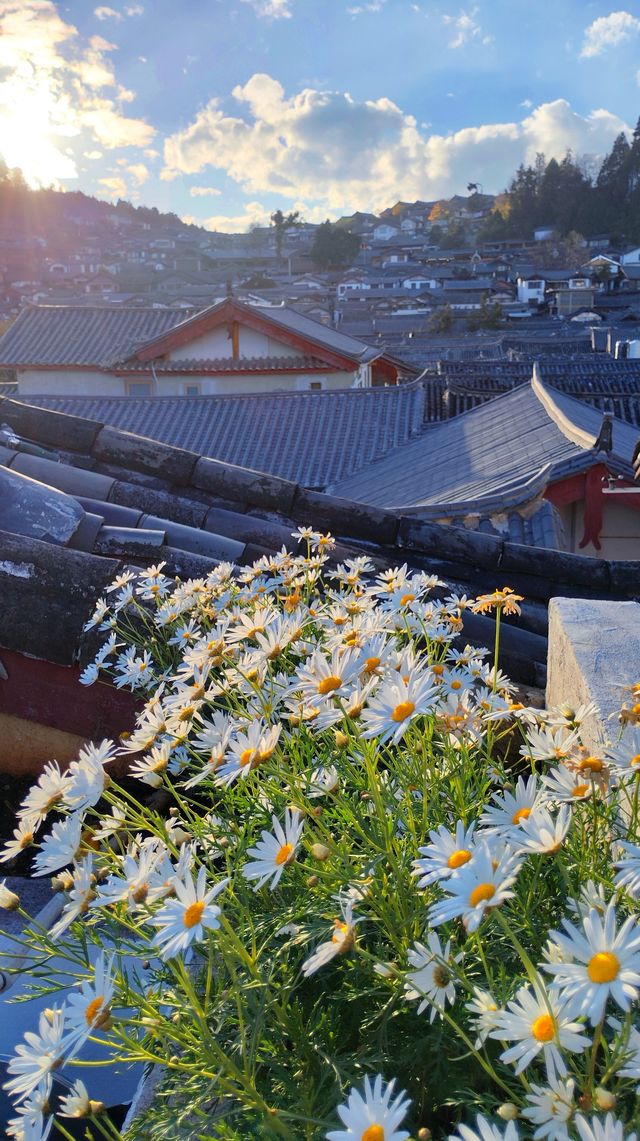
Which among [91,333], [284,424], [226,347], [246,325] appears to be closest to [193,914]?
[284,424]

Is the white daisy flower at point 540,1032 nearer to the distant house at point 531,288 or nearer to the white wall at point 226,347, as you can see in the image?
the white wall at point 226,347

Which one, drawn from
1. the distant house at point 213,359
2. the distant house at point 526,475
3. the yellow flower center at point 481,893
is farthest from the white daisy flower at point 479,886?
the distant house at point 213,359

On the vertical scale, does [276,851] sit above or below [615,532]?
above

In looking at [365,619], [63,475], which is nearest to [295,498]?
[63,475]

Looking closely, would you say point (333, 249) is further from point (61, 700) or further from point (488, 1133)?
point (488, 1133)

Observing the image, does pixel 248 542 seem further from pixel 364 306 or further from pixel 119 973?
pixel 364 306
